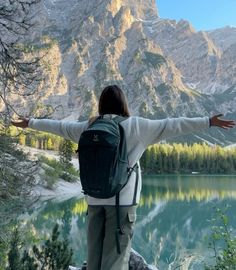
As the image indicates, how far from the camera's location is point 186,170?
118 meters

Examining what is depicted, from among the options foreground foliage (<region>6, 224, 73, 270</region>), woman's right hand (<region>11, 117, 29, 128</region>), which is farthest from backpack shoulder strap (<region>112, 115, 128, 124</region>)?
foreground foliage (<region>6, 224, 73, 270</region>)

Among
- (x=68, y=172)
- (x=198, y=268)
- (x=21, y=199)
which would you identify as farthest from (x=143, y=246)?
(x=68, y=172)

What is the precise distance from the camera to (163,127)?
3355 mm

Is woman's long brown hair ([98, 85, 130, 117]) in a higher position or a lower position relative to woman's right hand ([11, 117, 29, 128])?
higher

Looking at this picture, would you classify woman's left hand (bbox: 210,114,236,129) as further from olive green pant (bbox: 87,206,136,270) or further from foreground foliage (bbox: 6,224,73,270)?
foreground foliage (bbox: 6,224,73,270)

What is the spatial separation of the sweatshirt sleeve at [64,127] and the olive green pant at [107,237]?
70cm

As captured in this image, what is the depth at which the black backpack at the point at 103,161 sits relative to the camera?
3.12 m

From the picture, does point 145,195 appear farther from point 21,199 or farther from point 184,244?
point 21,199

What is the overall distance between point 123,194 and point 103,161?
32 centimetres

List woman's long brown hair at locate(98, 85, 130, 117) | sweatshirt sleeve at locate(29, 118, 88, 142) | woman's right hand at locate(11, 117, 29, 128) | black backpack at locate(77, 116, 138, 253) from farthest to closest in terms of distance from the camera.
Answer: woman's right hand at locate(11, 117, 29, 128) → sweatshirt sleeve at locate(29, 118, 88, 142) → woman's long brown hair at locate(98, 85, 130, 117) → black backpack at locate(77, 116, 138, 253)

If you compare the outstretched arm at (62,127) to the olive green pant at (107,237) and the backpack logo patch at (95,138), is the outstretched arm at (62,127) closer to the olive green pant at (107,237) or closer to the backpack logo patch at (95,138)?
the backpack logo patch at (95,138)

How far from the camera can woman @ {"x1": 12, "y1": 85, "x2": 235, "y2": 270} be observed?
128 inches

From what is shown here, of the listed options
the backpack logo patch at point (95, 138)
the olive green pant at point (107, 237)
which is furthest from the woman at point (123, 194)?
the backpack logo patch at point (95, 138)

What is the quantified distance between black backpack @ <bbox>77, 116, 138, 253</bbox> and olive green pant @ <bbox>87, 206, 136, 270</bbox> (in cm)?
5
